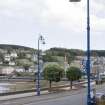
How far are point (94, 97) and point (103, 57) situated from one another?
560ft

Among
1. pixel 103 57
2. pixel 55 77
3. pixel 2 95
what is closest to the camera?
pixel 2 95

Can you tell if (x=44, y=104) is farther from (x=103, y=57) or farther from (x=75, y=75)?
(x=103, y=57)

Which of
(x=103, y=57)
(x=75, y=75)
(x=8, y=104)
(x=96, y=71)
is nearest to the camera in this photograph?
(x=8, y=104)

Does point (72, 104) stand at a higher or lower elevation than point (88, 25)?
lower

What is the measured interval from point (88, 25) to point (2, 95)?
36.6 meters

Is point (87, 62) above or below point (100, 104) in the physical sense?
above

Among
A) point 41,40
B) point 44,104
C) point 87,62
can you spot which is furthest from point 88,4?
point 41,40

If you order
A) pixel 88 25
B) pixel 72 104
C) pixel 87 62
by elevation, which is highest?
pixel 88 25

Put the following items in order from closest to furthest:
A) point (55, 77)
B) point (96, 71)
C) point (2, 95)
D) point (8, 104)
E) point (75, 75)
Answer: point (8, 104) < point (2, 95) < point (55, 77) < point (75, 75) < point (96, 71)

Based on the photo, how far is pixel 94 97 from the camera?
89.0ft

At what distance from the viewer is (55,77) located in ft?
250

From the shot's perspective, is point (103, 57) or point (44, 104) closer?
point (44, 104)

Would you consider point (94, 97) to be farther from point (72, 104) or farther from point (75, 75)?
point (75, 75)

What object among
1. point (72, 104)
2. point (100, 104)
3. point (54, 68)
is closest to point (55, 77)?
point (54, 68)
